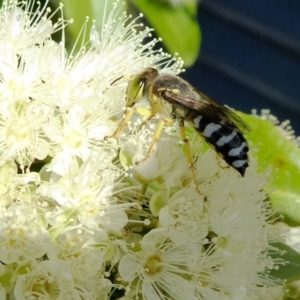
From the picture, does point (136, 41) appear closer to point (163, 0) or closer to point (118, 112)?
point (118, 112)

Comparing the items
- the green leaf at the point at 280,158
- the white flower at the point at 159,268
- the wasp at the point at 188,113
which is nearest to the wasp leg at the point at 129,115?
the wasp at the point at 188,113

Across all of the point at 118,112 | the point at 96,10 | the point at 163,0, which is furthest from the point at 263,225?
the point at 163,0

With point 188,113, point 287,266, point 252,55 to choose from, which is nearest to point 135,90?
point 188,113

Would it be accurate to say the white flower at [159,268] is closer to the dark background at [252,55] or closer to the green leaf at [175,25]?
the green leaf at [175,25]

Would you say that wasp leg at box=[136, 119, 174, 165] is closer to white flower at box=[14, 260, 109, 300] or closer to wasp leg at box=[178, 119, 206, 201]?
wasp leg at box=[178, 119, 206, 201]

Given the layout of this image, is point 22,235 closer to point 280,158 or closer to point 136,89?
point 136,89

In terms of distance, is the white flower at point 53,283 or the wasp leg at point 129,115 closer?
the white flower at point 53,283
